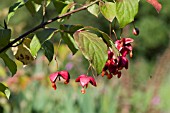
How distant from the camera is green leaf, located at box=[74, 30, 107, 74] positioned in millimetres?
1167

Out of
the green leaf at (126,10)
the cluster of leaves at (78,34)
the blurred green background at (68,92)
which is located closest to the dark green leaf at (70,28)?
the cluster of leaves at (78,34)

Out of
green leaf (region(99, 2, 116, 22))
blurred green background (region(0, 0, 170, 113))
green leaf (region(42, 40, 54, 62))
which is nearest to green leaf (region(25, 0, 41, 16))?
green leaf (region(42, 40, 54, 62))

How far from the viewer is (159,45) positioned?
2080 centimetres

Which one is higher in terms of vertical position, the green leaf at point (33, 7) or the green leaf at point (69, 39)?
the green leaf at point (33, 7)

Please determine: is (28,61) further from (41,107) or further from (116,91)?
(116,91)

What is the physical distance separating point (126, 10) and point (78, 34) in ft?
0.39

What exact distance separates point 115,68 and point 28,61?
29 cm

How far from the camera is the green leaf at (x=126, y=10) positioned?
46.5 inches

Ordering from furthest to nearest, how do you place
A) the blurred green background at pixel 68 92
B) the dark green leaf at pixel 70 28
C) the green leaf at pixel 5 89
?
the blurred green background at pixel 68 92, the green leaf at pixel 5 89, the dark green leaf at pixel 70 28

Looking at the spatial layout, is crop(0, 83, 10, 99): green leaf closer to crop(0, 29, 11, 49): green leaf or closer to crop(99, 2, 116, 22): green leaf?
crop(0, 29, 11, 49): green leaf

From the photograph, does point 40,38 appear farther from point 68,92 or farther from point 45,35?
point 68,92

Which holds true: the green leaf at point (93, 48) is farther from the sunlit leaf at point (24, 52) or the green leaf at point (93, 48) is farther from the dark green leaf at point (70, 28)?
the sunlit leaf at point (24, 52)

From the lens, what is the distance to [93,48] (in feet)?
3.86

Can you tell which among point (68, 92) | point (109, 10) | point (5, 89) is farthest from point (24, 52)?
point (68, 92)
